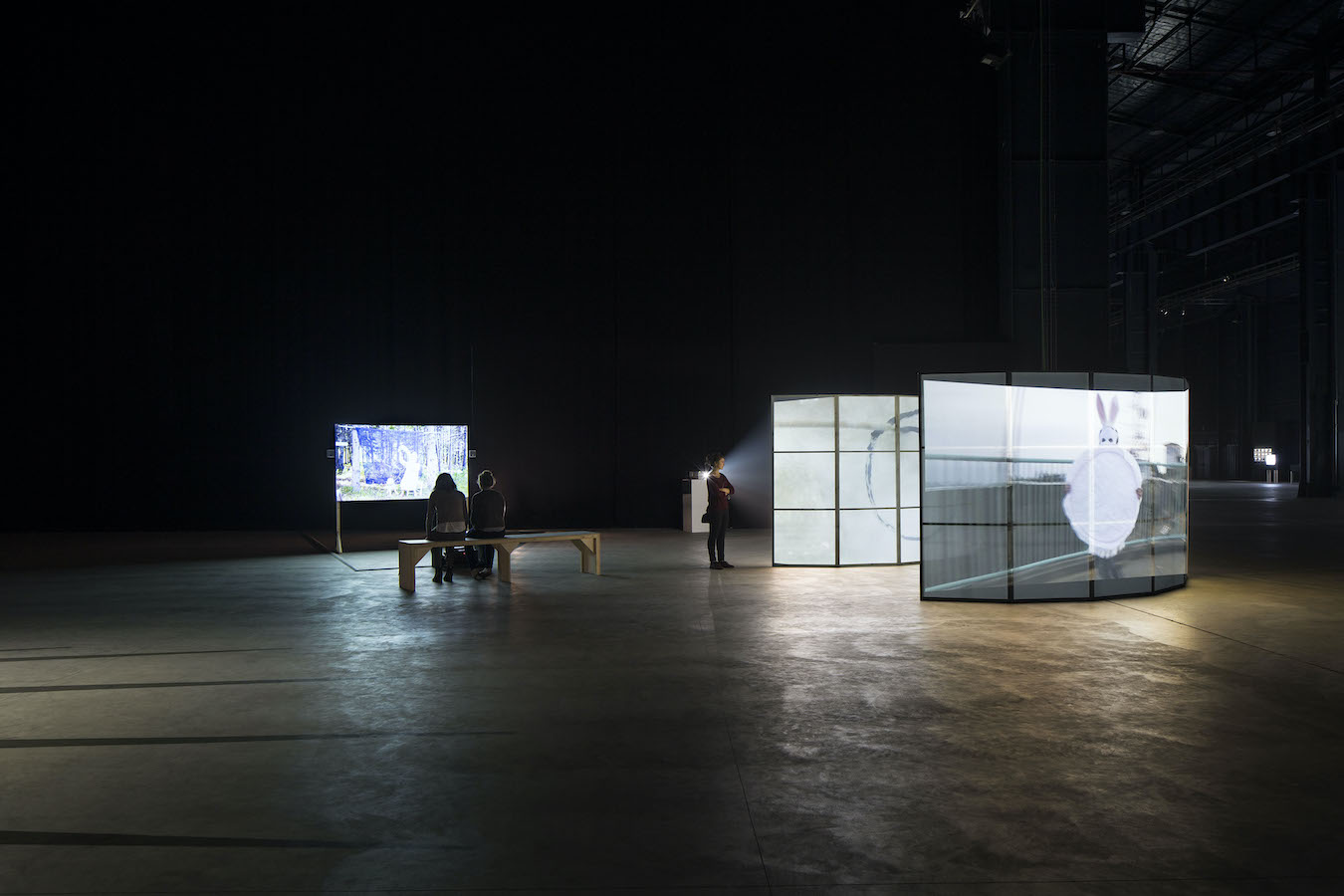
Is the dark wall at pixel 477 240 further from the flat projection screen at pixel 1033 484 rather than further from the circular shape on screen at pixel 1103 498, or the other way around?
the circular shape on screen at pixel 1103 498

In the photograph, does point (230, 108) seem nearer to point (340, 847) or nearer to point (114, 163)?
point (114, 163)

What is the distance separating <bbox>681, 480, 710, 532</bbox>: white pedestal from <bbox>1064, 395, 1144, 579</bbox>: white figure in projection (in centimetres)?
820

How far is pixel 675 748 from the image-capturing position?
4.57 m

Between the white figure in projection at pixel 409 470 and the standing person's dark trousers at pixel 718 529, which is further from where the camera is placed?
the white figure in projection at pixel 409 470

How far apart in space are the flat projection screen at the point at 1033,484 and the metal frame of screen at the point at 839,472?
2.55 m

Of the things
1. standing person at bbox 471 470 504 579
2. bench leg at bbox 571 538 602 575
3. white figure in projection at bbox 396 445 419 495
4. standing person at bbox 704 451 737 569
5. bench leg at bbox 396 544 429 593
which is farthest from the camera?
white figure in projection at bbox 396 445 419 495

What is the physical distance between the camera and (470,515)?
1093 centimetres

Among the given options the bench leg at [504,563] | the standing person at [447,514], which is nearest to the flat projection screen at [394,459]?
the standing person at [447,514]

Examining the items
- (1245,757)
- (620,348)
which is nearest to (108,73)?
(620,348)

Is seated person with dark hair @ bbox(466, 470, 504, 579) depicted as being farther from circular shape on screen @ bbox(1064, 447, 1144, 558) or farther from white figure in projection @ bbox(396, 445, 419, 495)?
circular shape on screen @ bbox(1064, 447, 1144, 558)

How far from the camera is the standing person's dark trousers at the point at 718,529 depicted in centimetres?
1162

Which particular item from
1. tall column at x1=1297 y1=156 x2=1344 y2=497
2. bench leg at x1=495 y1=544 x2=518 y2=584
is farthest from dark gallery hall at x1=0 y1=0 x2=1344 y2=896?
bench leg at x1=495 y1=544 x2=518 y2=584

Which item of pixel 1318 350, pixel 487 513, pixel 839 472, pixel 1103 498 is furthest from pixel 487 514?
pixel 1318 350

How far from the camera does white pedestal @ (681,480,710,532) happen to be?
16.7 metres
